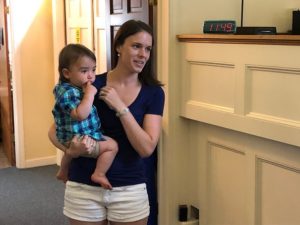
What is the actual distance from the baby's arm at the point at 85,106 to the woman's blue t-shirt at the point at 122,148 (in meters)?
0.08

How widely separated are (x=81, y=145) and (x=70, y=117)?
4.3 inches

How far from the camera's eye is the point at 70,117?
173 centimetres

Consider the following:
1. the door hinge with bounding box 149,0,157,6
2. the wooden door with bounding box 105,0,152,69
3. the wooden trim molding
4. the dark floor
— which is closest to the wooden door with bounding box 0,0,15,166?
the dark floor

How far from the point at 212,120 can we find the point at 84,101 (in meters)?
0.90

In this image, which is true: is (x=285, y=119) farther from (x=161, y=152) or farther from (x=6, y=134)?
(x=6, y=134)

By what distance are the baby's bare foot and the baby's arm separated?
21 centimetres

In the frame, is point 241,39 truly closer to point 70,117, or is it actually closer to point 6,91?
point 70,117

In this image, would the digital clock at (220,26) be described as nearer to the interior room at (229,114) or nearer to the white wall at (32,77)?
the interior room at (229,114)

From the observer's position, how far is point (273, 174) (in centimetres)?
219

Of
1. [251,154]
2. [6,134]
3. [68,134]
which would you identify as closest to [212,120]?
[251,154]

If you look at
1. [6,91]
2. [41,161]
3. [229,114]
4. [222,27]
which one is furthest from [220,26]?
[6,91]

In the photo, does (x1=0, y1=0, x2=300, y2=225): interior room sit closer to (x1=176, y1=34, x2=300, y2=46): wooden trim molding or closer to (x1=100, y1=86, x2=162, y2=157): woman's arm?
(x1=176, y1=34, x2=300, y2=46): wooden trim molding

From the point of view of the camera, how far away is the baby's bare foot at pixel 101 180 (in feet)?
5.59

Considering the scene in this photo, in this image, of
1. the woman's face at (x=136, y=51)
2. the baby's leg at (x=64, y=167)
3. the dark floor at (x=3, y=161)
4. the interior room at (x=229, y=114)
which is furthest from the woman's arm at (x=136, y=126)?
the dark floor at (x=3, y=161)
